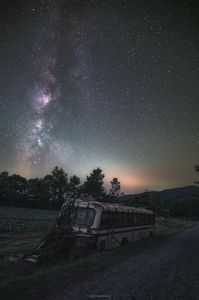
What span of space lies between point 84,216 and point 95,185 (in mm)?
95466

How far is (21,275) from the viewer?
32.9 ft

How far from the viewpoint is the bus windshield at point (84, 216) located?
637 inches

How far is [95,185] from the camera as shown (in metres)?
111

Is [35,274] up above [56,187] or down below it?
below

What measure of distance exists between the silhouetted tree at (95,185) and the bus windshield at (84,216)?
93345mm

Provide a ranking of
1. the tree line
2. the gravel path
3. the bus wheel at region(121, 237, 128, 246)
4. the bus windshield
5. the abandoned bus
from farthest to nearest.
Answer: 1. the tree line
2. the bus wheel at region(121, 237, 128, 246)
3. the bus windshield
4. the abandoned bus
5. the gravel path

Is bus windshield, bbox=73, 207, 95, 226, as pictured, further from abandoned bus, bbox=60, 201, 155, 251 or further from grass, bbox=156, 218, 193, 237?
grass, bbox=156, 218, 193, 237

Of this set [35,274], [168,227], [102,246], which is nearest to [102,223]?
[102,246]

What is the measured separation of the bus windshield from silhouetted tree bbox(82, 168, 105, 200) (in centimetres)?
9334

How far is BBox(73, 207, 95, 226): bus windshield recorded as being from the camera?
1619 cm

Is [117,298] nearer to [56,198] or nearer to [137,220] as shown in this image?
[137,220]

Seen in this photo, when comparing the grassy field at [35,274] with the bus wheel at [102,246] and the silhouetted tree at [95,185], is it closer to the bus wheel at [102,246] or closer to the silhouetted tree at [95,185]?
the bus wheel at [102,246]

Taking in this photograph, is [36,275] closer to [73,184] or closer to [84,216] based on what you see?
[84,216]

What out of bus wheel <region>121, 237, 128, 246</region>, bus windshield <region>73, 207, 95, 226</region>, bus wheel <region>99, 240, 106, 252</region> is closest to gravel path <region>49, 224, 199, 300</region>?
bus wheel <region>99, 240, 106, 252</region>
